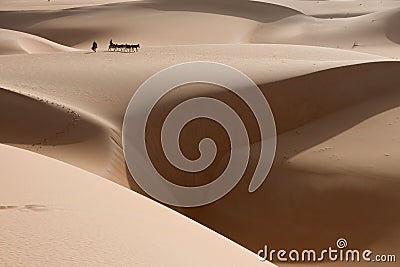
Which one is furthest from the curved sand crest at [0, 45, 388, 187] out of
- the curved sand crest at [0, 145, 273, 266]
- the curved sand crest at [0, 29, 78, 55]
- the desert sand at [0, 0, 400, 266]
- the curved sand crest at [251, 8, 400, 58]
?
the curved sand crest at [251, 8, 400, 58]

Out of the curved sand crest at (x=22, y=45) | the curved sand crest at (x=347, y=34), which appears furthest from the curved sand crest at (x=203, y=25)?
the curved sand crest at (x=22, y=45)

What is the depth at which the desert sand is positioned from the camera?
3.87 m

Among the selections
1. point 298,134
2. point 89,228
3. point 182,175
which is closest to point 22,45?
point 182,175

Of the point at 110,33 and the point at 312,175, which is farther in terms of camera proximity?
the point at 110,33

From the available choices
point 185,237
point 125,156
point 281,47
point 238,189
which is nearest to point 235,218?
point 238,189

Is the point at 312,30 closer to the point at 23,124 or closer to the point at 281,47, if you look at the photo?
the point at 281,47

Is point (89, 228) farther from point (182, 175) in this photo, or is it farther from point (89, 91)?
point (89, 91)

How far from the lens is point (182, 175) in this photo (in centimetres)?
851

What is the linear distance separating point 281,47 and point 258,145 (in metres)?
7.09

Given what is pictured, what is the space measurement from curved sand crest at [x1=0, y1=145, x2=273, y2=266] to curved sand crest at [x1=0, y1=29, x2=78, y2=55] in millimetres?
12955

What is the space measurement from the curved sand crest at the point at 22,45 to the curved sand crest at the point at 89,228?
12955 millimetres

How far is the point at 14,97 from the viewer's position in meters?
8.89

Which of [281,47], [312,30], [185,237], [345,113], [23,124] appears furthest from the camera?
[312,30]

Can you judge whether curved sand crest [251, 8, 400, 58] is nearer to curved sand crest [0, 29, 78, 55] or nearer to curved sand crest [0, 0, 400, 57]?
curved sand crest [0, 0, 400, 57]
